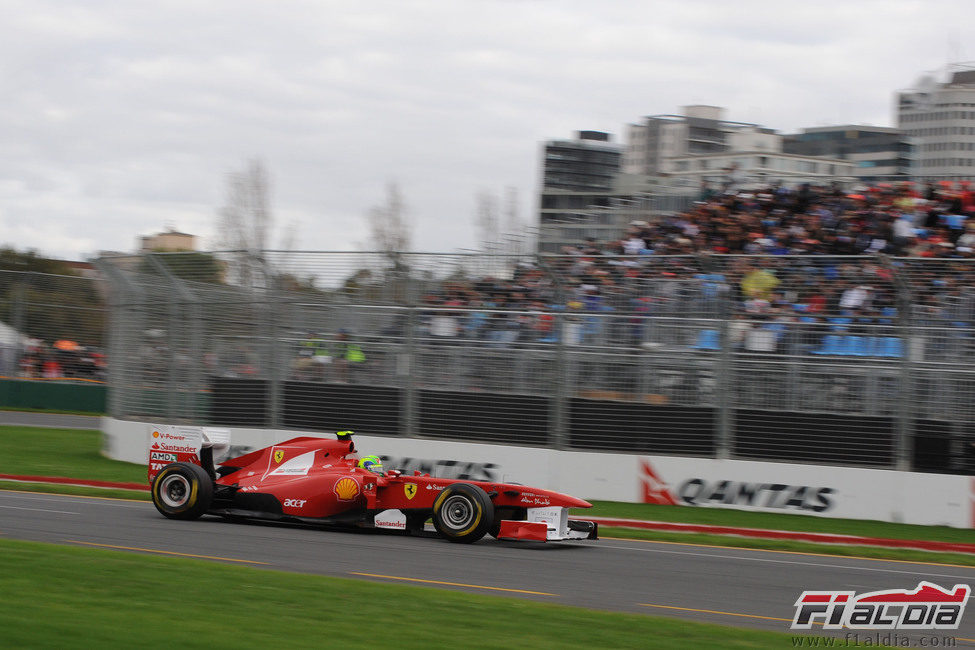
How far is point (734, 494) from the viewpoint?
16578mm

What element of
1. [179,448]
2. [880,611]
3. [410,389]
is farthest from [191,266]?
[880,611]

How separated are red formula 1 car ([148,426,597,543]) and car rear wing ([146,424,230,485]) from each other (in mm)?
12

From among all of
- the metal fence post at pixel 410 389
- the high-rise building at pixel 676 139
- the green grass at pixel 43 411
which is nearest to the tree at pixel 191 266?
the metal fence post at pixel 410 389

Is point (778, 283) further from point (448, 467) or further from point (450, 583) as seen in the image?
point (450, 583)

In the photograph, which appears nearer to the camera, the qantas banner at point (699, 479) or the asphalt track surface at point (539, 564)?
the asphalt track surface at point (539, 564)

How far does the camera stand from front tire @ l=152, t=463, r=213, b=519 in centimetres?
1235

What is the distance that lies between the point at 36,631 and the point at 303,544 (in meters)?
5.05

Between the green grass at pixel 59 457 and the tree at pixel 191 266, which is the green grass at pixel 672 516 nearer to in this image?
the green grass at pixel 59 457

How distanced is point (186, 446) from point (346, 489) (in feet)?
7.06

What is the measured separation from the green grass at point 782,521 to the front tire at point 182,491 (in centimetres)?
583

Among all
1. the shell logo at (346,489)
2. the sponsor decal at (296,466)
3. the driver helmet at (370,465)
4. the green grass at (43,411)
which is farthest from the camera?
the green grass at (43,411)

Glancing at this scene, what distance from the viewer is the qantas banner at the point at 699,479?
1573 centimetres

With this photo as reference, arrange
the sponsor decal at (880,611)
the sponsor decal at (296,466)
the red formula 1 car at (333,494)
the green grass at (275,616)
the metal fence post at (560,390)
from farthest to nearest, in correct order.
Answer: the metal fence post at (560,390) → the sponsor decal at (296,466) → the red formula 1 car at (333,494) → the sponsor decal at (880,611) → the green grass at (275,616)

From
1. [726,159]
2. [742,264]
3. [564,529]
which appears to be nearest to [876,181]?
[742,264]
